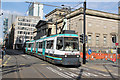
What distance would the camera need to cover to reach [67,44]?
12.2 m

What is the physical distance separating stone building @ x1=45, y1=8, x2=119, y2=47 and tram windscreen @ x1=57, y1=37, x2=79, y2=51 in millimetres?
20208

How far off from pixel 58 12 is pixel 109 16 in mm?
21984

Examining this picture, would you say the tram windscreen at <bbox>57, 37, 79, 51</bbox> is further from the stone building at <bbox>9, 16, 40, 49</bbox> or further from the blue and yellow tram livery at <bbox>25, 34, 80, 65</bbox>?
the stone building at <bbox>9, 16, 40, 49</bbox>

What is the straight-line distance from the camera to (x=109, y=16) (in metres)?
35.7

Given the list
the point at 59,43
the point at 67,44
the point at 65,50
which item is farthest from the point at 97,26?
the point at 65,50

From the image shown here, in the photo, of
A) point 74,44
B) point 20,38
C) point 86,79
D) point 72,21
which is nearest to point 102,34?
point 72,21

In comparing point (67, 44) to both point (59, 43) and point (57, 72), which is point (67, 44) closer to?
point (59, 43)

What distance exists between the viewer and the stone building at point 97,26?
33.2m

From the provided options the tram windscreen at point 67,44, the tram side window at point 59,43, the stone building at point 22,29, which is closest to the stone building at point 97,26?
the tram windscreen at point 67,44

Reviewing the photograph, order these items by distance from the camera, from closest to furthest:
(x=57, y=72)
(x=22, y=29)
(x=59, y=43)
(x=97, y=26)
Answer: (x=57, y=72) → (x=59, y=43) → (x=97, y=26) → (x=22, y=29)

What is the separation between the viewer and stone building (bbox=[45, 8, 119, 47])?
109ft

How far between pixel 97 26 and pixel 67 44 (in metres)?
24.5

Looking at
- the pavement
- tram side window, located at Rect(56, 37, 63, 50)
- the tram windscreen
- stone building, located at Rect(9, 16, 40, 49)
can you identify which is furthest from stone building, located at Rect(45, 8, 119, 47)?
stone building, located at Rect(9, 16, 40, 49)

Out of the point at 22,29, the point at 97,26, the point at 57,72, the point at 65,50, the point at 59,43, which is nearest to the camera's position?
the point at 57,72
